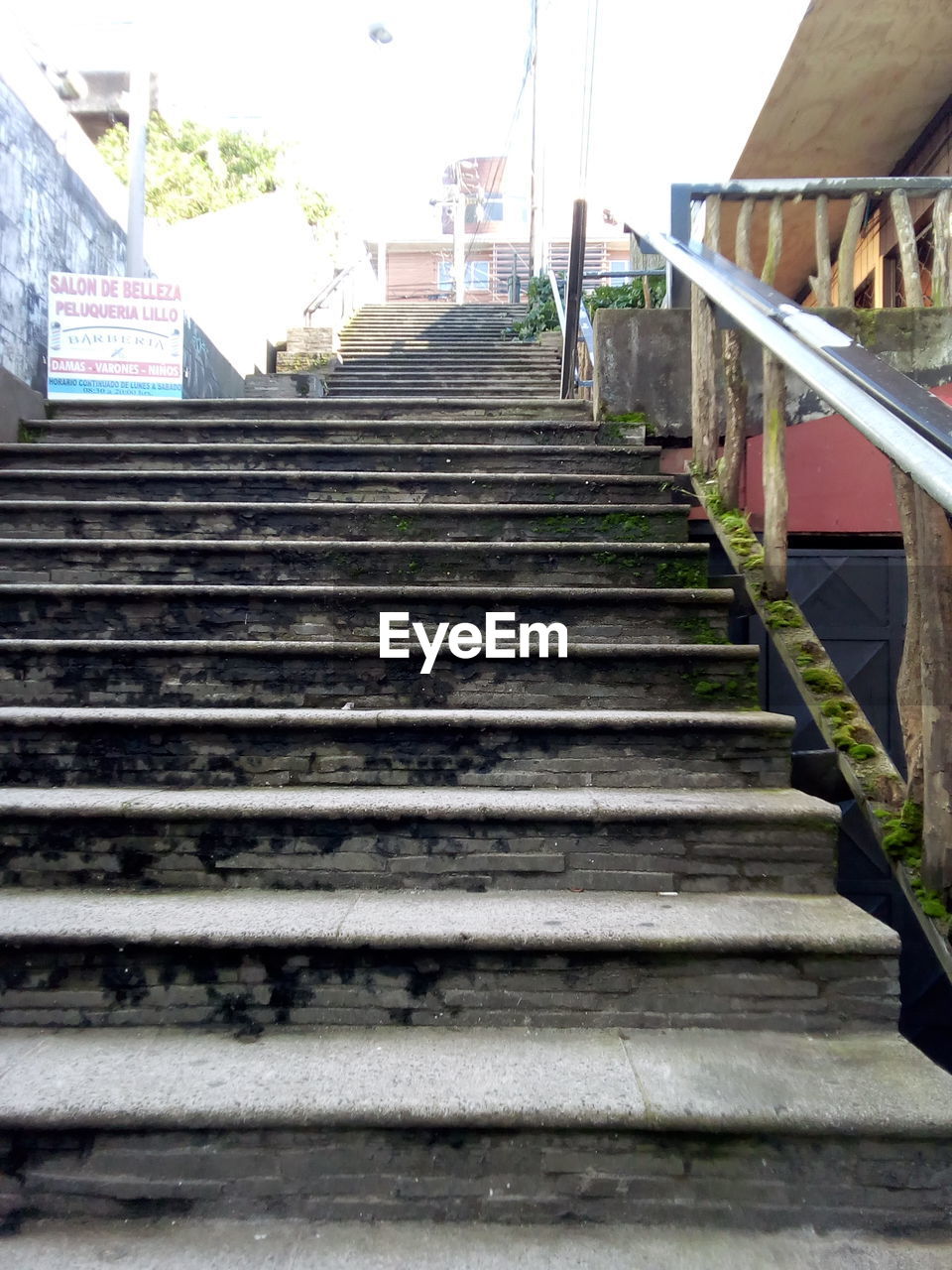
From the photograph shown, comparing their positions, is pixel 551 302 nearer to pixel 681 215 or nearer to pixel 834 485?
pixel 681 215

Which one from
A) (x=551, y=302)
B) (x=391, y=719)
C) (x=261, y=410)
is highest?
(x=551, y=302)

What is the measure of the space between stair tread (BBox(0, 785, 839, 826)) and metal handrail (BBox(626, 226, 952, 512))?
743 mm

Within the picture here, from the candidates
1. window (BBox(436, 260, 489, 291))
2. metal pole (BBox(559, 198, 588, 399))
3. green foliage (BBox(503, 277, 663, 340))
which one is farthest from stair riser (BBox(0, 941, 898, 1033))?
window (BBox(436, 260, 489, 291))

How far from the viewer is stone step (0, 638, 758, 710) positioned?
201 centimetres

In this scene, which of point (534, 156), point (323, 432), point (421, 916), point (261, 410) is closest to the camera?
point (421, 916)

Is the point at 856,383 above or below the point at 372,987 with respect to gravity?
above

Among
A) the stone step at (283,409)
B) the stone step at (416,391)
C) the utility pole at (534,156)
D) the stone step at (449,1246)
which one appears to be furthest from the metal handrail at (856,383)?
the utility pole at (534,156)

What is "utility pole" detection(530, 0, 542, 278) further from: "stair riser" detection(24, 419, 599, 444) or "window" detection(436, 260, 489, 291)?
"stair riser" detection(24, 419, 599, 444)

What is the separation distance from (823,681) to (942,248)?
72.3 inches

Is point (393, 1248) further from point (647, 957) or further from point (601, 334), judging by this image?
point (601, 334)

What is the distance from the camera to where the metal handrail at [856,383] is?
4.09ft

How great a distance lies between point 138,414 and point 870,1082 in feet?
12.0

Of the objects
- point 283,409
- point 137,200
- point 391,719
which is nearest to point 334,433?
point 283,409

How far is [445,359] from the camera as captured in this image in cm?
622
